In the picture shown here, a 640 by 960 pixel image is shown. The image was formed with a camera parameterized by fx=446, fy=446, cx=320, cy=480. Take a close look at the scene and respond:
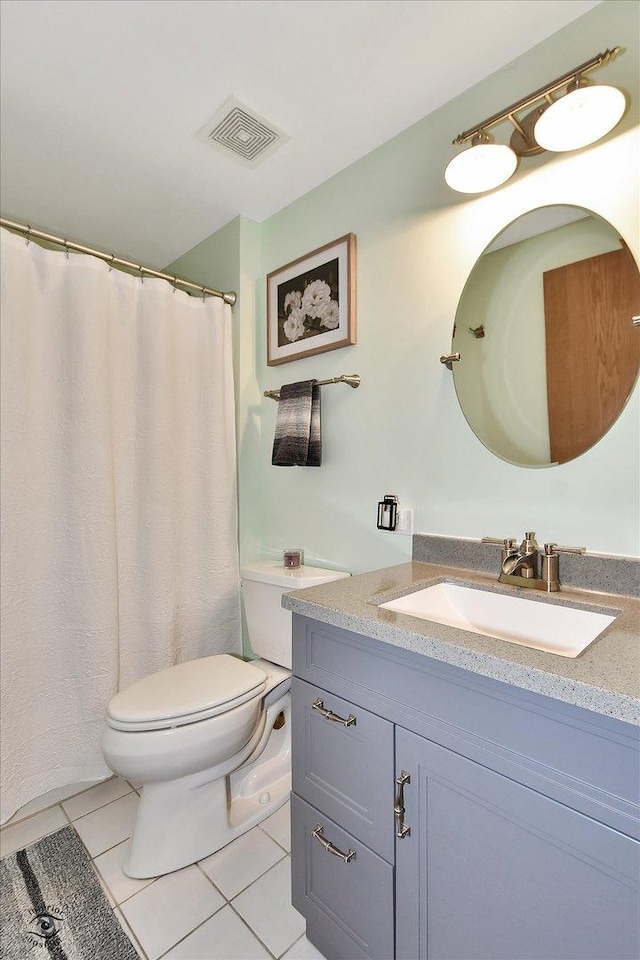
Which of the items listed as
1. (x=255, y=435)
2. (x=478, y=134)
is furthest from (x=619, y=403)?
(x=255, y=435)

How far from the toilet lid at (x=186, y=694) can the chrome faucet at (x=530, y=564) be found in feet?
2.79

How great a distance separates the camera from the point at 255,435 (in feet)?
6.62

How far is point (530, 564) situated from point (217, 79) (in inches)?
62.3

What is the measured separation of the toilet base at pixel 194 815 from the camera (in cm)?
130

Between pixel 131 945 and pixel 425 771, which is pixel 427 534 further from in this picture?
pixel 131 945

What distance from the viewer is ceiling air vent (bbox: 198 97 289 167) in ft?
4.53

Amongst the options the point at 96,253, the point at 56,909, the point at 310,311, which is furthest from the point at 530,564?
the point at 96,253

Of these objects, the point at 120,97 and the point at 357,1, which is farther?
the point at 120,97

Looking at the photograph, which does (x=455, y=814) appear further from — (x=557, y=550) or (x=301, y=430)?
(x=301, y=430)

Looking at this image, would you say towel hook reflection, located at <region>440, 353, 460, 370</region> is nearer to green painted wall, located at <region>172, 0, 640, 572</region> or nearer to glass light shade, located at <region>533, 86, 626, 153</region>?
green painted wall, located at <region>172, 0, 640, 572</region>

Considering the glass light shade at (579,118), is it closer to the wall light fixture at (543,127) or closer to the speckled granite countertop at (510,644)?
the wall light fixture at (543,127)

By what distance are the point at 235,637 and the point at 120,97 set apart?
6.50 ft

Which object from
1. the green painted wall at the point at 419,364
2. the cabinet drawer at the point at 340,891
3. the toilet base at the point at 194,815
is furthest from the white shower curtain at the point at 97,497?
the cabinet drawer at the point at 340,891

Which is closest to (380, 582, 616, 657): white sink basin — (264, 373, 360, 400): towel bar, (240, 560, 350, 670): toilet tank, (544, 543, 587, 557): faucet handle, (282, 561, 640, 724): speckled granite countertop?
(282, 561, 640, 724): speckled granite countertop
